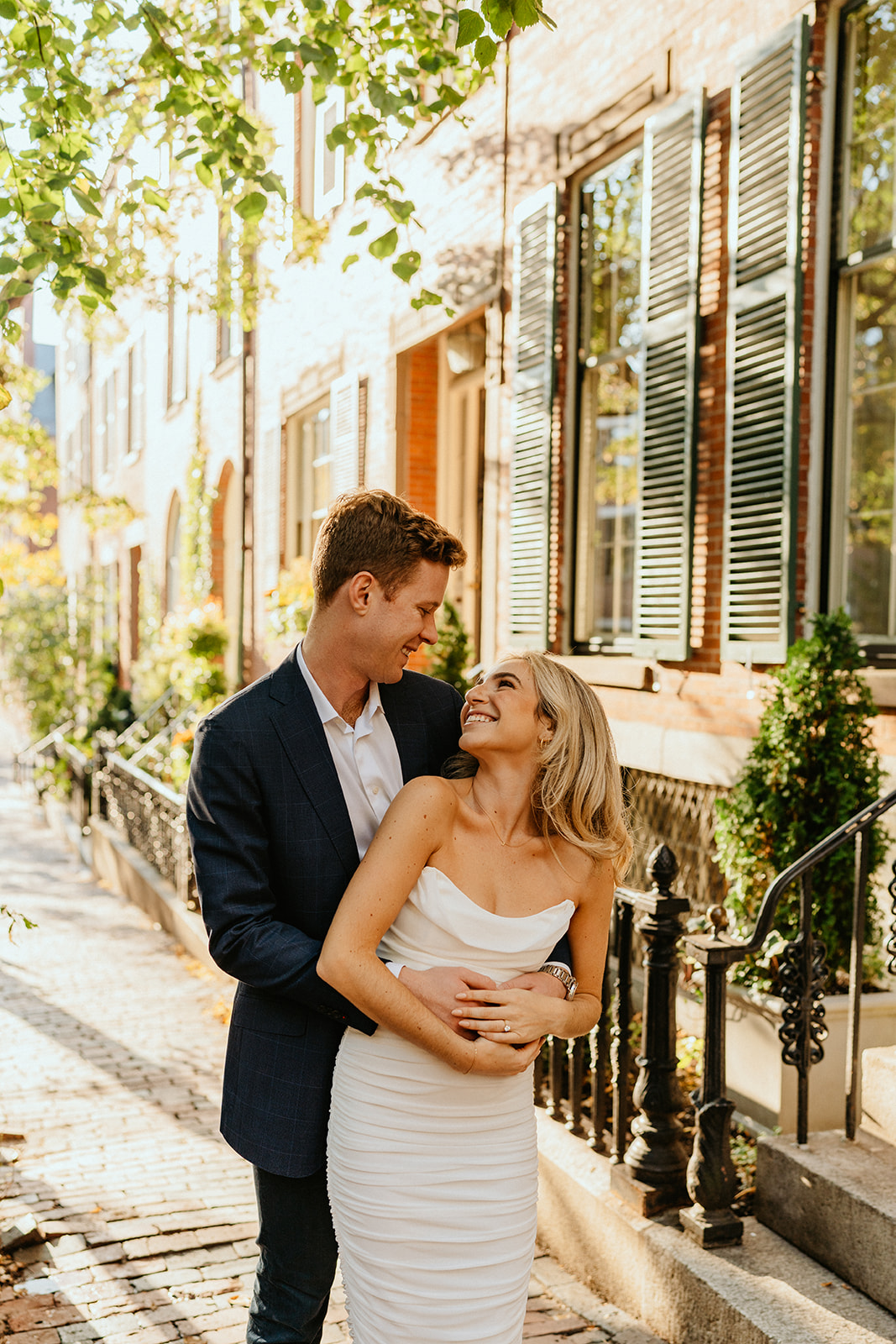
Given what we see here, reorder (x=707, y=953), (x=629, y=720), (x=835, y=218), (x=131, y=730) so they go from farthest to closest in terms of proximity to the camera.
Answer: (x=131, y=730) < (x=629, y=720) < (x=835, y=218) < (x=707, y=953)

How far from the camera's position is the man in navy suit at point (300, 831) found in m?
2.41

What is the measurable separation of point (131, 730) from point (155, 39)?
11603 mm

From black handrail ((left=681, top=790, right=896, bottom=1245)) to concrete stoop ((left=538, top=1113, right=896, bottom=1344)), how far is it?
0.40ft

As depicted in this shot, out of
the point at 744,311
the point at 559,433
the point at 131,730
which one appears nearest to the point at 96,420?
the point at 131,730

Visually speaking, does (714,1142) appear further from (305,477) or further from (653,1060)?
(305,477)

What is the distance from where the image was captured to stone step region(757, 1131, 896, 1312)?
3.05 m

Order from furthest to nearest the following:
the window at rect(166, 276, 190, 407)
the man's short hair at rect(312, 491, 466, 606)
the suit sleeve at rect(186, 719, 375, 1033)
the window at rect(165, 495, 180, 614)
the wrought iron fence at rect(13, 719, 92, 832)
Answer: the window at rect(165, 495, 180, 614)
the window at rect(166, 276, 190, 407)
the wrought iron fence at rect(13, 719, 92, 832)
the man's short hair at rect(312, 491, 466, 606)
the suit sleeve at rect(186, 719, 375, 1033)

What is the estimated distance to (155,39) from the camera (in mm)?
4004

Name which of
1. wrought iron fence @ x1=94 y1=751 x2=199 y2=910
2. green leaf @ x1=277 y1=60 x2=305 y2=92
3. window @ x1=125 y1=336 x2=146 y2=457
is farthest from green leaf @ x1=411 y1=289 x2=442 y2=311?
window @ x1=125 y1=336 x2=146 y2=457

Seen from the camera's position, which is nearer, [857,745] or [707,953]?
[707,953]

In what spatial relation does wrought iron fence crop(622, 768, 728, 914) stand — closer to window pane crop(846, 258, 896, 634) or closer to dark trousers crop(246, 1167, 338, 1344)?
window pane crop(846, 258, 896, 634)

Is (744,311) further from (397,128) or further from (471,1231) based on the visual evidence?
(397,128)

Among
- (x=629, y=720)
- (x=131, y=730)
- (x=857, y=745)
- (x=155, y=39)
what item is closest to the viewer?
(x=155, y=39)

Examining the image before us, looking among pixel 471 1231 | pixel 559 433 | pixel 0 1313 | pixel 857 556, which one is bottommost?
pixel 0 1313
